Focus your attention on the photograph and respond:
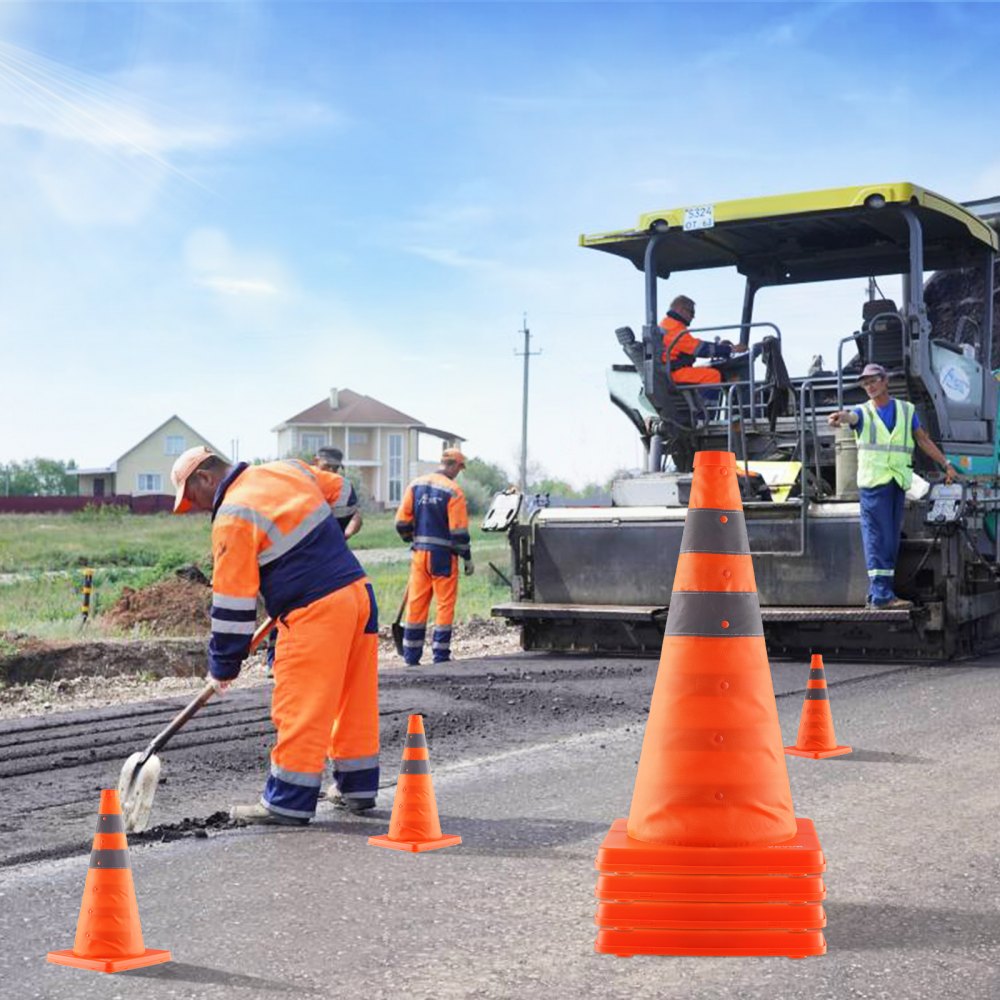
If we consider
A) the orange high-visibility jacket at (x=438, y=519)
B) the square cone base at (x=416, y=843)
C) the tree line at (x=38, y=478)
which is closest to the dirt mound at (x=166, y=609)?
the orange high-visibility jacket at (x=438, y=519)

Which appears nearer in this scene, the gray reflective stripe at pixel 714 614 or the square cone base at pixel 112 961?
the square cone base at pixel 112 961

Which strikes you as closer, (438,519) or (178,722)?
(178,722)

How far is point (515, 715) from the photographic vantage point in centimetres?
866

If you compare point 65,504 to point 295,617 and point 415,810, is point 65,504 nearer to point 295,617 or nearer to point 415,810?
point 295,617

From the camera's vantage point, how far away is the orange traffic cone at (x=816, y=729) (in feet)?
22.7

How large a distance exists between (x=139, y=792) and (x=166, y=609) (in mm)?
12095

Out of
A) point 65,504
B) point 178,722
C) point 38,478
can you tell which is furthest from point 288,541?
point 38,478

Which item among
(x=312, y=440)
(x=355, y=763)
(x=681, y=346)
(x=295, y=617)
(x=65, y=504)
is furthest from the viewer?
(x=312, y=440)

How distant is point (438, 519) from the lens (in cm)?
1184

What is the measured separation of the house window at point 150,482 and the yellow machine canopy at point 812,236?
7305cm

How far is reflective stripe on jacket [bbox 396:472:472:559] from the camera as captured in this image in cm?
1180

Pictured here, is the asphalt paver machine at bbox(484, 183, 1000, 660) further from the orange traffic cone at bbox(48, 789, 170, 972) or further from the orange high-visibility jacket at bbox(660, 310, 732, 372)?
the orange traffic cone at bbox(48, 789, 170, 972)

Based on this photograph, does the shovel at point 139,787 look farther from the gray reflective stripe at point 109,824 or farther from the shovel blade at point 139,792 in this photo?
the gray reflective stripe at point 109,824

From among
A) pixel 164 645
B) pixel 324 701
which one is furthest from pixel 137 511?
pixel 324 701
